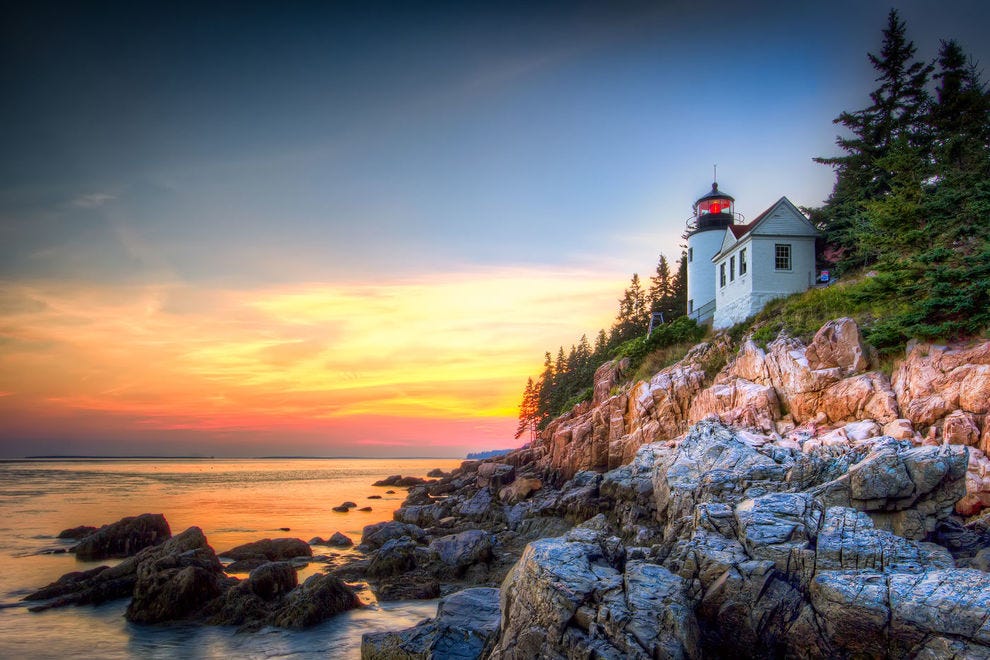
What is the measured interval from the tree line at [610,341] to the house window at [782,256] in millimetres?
13987

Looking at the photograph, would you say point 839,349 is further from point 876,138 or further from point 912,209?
point 876,138

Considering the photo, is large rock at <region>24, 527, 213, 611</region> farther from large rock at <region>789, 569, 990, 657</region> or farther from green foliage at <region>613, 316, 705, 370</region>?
green foliage at <region>613, 316, 705, 370</region>

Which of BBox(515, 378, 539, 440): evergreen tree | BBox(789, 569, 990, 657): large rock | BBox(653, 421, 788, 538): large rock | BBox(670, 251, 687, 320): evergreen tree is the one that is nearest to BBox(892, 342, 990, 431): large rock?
BBox(653, 421, 788, 538): large rock

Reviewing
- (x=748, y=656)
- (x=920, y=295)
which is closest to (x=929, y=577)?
(x=748, y=656)

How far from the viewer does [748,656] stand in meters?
8.76

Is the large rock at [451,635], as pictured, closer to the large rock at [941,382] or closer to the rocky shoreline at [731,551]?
the rocky shoreline at [731,551]

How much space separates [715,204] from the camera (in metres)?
39.9

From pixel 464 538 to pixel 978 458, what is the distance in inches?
587

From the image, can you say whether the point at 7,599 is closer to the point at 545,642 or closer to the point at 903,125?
the point at 545,642

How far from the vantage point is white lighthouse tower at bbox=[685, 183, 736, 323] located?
122 ft

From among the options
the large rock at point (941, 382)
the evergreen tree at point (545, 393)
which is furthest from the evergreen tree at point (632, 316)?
the large rock at point (941, 382)

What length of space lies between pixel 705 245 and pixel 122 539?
36836 mm

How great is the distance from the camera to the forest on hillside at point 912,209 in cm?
1803

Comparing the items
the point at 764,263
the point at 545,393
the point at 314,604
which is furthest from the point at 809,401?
the point at 545,393
